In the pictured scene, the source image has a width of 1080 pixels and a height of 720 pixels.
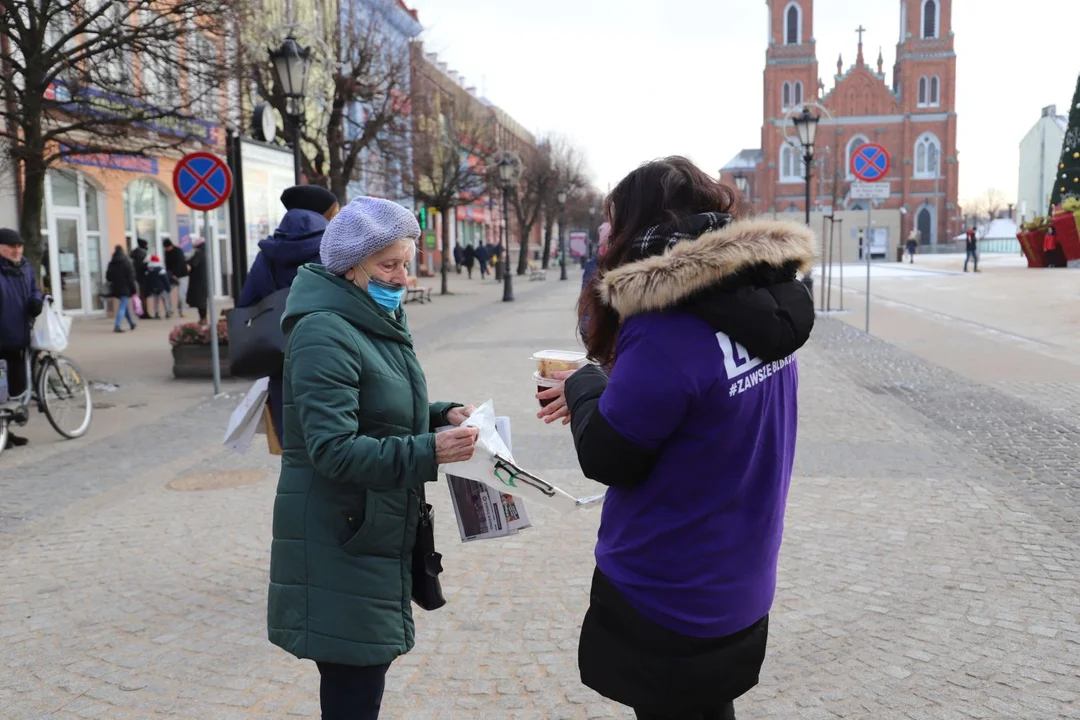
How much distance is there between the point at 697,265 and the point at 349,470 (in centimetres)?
97

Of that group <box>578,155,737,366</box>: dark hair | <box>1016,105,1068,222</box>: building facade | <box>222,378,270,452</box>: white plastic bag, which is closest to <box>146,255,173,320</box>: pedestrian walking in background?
<box>222,378,270,452</box>: white plastic bag

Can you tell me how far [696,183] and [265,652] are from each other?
299cm

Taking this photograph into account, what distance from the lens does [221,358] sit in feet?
43.7

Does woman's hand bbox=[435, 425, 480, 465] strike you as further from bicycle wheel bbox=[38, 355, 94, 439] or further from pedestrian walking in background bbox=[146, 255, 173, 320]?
pedestrian walking in background bbox=[146, 255, 173, 320]

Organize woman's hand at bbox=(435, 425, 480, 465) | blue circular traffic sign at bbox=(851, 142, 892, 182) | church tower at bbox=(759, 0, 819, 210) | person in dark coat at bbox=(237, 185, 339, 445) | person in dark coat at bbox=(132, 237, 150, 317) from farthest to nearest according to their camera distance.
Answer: church tower at bbox=(759, 0, 819, 210) < person in dark coat at bbox=(132, 237, 150, 317) < blue circular traffic sign at bbox=(851, 142, 892, 182) < person in dark coat at bbox=(237, 185, 339, 445) < woman's hand at bbox=(435, 425, 480, 465)

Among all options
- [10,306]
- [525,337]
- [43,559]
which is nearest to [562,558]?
[43,559]

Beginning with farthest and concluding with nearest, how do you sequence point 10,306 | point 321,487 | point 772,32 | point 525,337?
point 772,32, point 525,337, point 10,306, point 321,487

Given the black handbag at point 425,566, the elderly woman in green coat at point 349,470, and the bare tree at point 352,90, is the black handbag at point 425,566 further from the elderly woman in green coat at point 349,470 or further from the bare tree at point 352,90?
the bare tree at point 352,90

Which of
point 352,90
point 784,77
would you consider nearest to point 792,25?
point 784,77

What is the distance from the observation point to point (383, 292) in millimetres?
2531

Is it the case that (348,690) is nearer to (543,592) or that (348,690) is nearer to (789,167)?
(543,592)

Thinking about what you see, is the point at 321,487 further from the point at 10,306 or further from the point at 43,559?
the point at 10,306

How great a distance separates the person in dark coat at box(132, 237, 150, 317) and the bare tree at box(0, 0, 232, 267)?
1056 cm

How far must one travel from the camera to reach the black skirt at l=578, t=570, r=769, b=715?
208 cm
